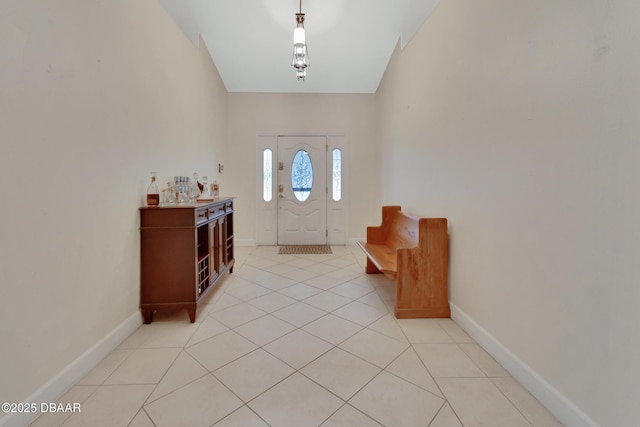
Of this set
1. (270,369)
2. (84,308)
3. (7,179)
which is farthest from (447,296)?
(7,179)

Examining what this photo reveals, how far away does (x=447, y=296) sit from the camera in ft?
7.57

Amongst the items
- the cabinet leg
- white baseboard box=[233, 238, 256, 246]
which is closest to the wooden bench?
the cabinet leg

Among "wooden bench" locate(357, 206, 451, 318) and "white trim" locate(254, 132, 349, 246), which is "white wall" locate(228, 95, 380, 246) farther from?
"wooden bench" locate(357, 206, 451, 318)

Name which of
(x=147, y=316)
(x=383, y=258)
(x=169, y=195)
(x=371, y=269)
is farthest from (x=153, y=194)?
(x=371, y=269)

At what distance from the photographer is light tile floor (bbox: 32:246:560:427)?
1253 mm

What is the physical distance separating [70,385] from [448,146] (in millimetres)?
2957

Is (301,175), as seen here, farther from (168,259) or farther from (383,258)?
(168,259)

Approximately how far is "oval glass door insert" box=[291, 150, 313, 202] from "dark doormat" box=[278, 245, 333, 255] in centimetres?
85

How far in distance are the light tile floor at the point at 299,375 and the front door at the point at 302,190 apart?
2518 mm

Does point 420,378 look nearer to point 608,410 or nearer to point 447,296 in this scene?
point 608,410

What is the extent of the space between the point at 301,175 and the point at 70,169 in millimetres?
3628

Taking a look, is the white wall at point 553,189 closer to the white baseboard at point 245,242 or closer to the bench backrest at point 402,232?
the bench backrest at point 402,232

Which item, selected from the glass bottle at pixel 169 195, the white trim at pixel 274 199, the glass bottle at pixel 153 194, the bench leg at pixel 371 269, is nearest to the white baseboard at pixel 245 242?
the white trim at pixel 274 199

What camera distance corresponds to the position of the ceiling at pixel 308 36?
3.13 metres
